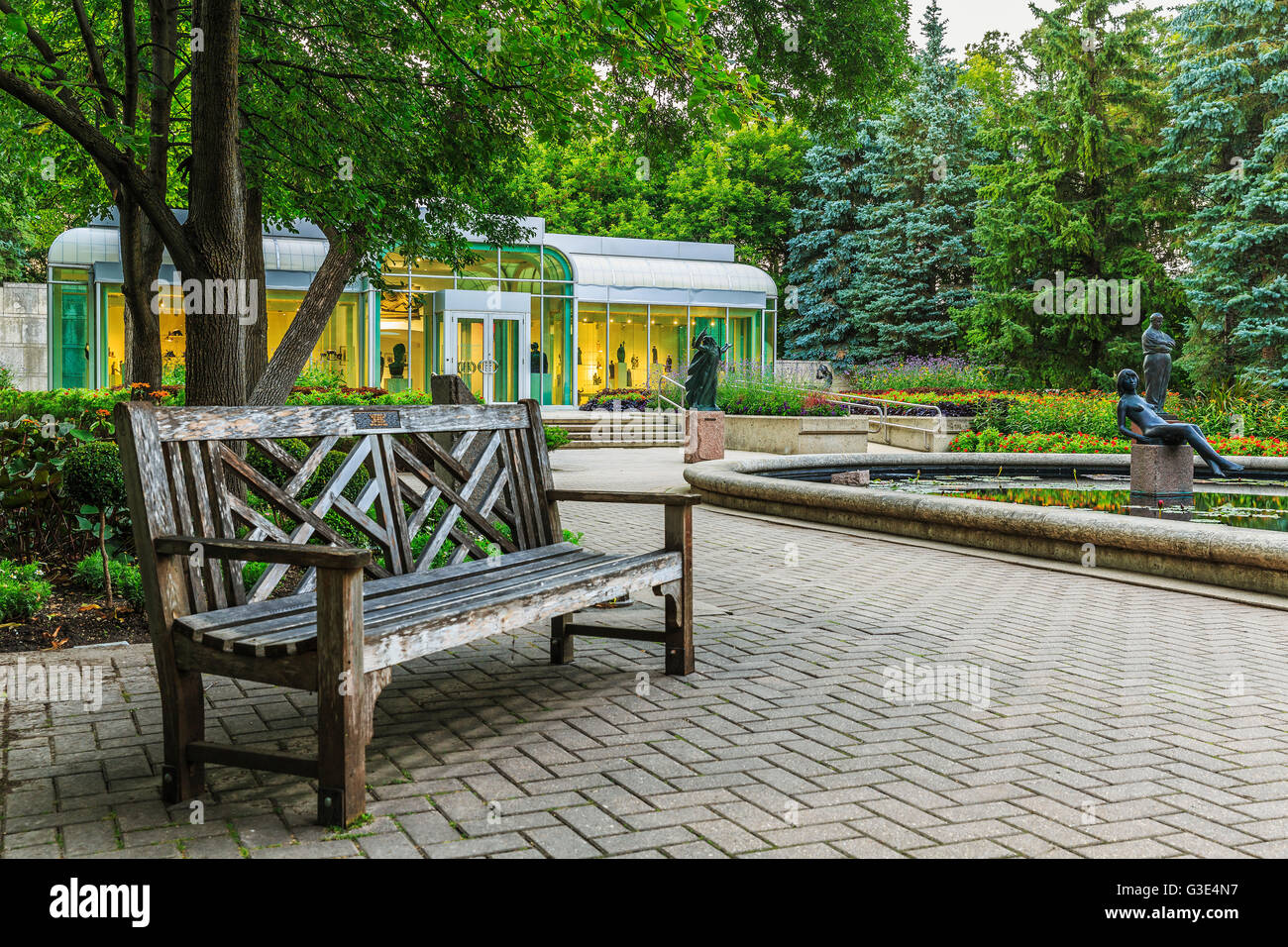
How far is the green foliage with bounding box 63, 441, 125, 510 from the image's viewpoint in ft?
20.9

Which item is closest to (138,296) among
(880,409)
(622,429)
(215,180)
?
(215,180)

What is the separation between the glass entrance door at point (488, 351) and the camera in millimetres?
29266

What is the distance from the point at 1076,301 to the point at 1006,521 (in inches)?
906

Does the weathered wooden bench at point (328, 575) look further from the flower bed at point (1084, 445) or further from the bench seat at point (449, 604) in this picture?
the flower bed at point (1084, 445)

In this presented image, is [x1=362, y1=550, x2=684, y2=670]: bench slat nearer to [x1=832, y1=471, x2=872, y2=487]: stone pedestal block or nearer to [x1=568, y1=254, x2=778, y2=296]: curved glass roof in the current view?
[x1=832, y1=471, x2=872, y2=487]: stone pedestal block

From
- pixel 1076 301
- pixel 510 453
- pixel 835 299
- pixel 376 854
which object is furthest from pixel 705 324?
pixel 376 854

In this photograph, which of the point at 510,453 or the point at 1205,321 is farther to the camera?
the point at 1205,321

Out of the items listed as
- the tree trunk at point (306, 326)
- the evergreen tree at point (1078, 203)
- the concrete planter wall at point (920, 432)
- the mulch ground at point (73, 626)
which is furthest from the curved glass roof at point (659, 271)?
the mulch ground at point (73, 626)

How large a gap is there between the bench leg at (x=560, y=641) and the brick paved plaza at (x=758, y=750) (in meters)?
0.06

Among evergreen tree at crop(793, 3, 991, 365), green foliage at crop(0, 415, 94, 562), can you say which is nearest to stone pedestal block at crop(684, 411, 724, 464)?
green foliage at crop(0, 415, 94, 562)

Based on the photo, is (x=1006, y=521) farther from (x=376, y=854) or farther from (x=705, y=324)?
(x=705, y=324)

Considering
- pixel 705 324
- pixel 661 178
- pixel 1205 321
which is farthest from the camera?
pixel 661 178

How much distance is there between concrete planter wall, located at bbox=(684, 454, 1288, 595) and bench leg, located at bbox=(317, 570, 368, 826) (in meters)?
5.82

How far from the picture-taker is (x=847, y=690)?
4.62 m
